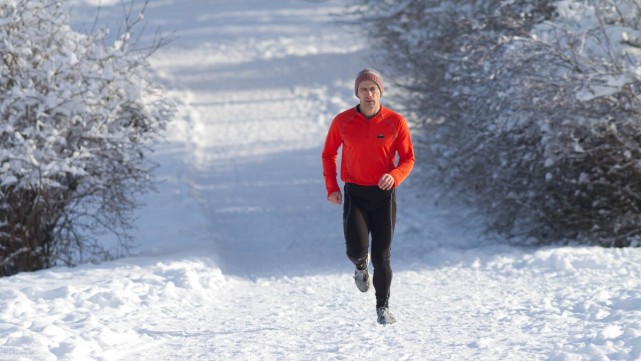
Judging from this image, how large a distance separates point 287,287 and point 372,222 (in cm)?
379

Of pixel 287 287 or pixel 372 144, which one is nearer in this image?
pixel 372 144

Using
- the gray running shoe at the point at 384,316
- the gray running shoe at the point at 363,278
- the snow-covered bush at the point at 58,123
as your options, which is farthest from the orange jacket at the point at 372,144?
the snow-covered bush at the point at 58,123

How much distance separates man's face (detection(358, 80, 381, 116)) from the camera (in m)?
7.00

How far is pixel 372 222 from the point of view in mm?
7301

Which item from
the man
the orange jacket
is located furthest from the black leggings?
the orange jacket

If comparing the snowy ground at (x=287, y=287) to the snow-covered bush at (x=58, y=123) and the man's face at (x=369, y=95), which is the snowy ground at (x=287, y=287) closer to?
the snow-covered bush at (x=58, y=123)

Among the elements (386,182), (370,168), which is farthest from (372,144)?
(386,182)

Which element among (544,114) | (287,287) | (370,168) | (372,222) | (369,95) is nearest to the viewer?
(369,95)

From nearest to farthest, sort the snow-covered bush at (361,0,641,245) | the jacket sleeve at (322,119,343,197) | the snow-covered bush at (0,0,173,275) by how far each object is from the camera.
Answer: the jacket sleeve at (322,119,343,197)
the snow-covered bush at (0,0,173,275)
the snow-covered bush at (361,0,641,245)

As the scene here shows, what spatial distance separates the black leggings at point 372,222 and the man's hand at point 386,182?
11.0 inches

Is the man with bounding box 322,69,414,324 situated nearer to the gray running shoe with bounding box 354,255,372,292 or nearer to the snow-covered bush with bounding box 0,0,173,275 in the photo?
the gray running shoe with bounding box 354,255,372,292

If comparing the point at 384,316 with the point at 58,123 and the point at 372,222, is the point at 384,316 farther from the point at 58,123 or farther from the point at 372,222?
the point at 58,123

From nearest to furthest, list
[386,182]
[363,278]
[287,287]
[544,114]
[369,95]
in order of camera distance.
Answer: [386,182] < [369,95] < [363,278] < [287,287] < [544,114]

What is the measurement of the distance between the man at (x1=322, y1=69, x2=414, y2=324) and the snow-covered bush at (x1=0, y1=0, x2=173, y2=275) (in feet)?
13.8
